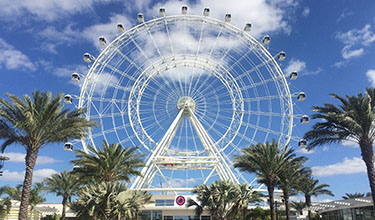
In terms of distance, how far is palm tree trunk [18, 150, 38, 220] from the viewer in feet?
62.7

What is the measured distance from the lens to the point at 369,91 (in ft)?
72.2

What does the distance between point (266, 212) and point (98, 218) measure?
2423 centimetres

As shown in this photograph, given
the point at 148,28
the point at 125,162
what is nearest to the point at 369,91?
the point at 125,162

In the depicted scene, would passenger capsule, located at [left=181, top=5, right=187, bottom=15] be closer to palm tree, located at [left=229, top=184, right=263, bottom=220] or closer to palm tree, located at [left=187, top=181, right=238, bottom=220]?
Result: palm tree, located at [left=187, top=181, right=238, bottom=220]

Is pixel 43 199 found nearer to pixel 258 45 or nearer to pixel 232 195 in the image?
pixel 232 195

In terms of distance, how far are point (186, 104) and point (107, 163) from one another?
1791 centimetres

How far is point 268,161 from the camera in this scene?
27.6 metres

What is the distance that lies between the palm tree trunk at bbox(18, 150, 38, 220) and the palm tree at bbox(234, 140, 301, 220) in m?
16.5

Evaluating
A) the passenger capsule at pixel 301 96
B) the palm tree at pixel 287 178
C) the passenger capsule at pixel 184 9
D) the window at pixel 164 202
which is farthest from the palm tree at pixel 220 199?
the passenger capsule at pixel 184 9

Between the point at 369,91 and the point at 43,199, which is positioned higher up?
the point at 369,91

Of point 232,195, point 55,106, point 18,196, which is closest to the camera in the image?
point 55,106

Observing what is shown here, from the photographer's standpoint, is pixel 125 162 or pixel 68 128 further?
pixel 125 162

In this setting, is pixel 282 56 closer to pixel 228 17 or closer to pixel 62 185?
pixel 228 17

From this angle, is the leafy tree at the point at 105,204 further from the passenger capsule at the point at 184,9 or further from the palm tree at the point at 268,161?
the passenger capsule at the point at 184,9
